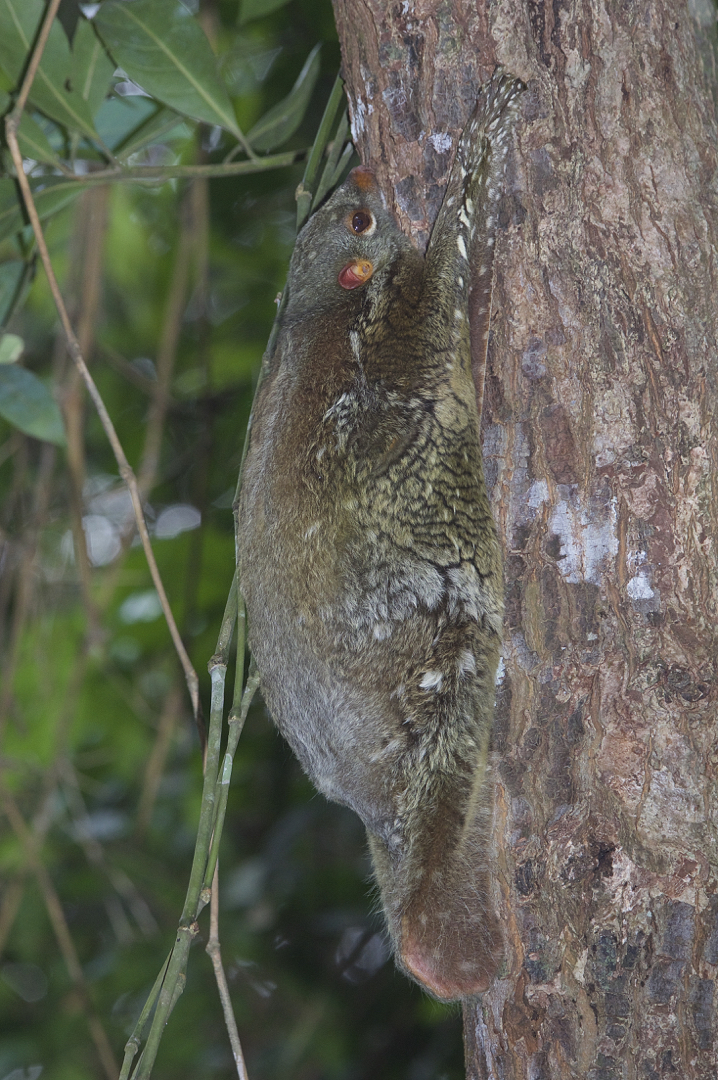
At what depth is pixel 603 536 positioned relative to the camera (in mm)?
1699

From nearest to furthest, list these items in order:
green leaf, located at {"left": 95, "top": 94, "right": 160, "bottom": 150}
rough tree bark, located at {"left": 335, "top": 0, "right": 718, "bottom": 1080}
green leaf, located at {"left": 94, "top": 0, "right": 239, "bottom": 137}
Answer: rough tree bark, located at {"left": 335, "top": 0, "right": 718, "bottom": 1080} → green leaf, located at {"left": 94, "top": 0, "right": 239, "bottom": 137} → green leaf, located at {"left": 95, "top": 94, "right": 160, "bottom": 150}

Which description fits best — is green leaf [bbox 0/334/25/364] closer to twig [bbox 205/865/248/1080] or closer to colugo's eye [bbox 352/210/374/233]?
colugo's eye [bbox 352/210/374/233]

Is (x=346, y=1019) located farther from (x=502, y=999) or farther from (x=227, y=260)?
(x=227, y=260)

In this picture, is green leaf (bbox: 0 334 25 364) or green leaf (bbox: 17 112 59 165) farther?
green leaf (bbox: 0 334 25 364)

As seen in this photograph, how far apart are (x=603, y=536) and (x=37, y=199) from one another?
1804mm

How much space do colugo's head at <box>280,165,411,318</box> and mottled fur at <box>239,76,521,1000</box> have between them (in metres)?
0.01

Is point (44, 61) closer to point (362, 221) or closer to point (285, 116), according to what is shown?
point (285, 116)

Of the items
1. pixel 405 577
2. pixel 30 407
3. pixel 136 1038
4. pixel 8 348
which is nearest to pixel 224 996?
pixel 136 1038

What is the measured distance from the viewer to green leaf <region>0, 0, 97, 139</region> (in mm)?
2383

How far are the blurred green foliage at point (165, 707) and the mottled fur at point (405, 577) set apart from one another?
140 centimetres

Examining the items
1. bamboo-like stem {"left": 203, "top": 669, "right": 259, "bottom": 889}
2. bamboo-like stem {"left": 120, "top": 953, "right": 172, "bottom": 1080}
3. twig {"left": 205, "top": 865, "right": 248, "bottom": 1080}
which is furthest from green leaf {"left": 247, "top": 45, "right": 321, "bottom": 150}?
bamboo-like stem {"left": 120, "top": 953, "right": 172, "bottom": 1080}

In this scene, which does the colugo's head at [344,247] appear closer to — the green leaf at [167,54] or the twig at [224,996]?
the green leaf at [167,54]

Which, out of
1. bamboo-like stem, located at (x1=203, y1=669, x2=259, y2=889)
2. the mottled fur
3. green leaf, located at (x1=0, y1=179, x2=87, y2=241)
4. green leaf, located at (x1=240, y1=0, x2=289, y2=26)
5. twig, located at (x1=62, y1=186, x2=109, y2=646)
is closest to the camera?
the mottled fur

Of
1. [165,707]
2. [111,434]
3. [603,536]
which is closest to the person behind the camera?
[603,536]
